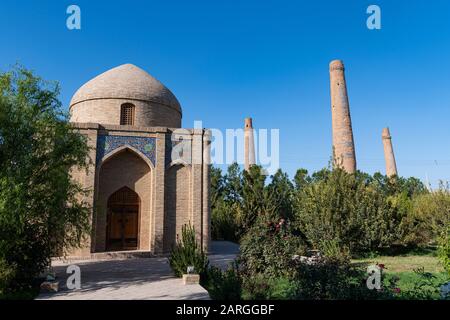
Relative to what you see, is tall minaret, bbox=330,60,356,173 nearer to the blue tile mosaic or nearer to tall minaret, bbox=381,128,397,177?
the blue tile mosaic

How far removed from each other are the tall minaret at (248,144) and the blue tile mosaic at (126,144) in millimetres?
16563

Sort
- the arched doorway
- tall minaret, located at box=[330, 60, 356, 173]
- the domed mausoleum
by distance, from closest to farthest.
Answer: the domed mausoleum < the arched doorway < tall minaret, located at box=[330, 60, 356, 173]

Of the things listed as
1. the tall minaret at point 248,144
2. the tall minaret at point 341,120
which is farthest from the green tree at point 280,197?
the tall minaret at point 248,144

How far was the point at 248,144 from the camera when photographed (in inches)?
1156

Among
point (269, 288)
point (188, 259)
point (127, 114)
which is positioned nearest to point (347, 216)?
point (188, 259)

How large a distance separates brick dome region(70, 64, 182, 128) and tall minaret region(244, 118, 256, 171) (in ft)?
43.6

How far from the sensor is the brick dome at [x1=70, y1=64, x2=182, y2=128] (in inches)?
589

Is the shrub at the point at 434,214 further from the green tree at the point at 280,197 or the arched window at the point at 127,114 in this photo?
the arched window at the point at 127,114

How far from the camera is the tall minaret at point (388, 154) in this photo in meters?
33.2

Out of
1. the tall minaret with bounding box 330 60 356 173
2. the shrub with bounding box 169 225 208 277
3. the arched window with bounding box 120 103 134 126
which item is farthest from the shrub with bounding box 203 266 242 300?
the tall minaret with bounding box 330 60 356 173

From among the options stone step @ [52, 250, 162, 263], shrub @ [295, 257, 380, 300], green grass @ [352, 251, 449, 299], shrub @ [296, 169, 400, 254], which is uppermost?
shrub @ [296, 169, 400, 254]

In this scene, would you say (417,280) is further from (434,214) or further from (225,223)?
(225,223)

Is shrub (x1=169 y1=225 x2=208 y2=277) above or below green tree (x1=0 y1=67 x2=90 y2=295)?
below
